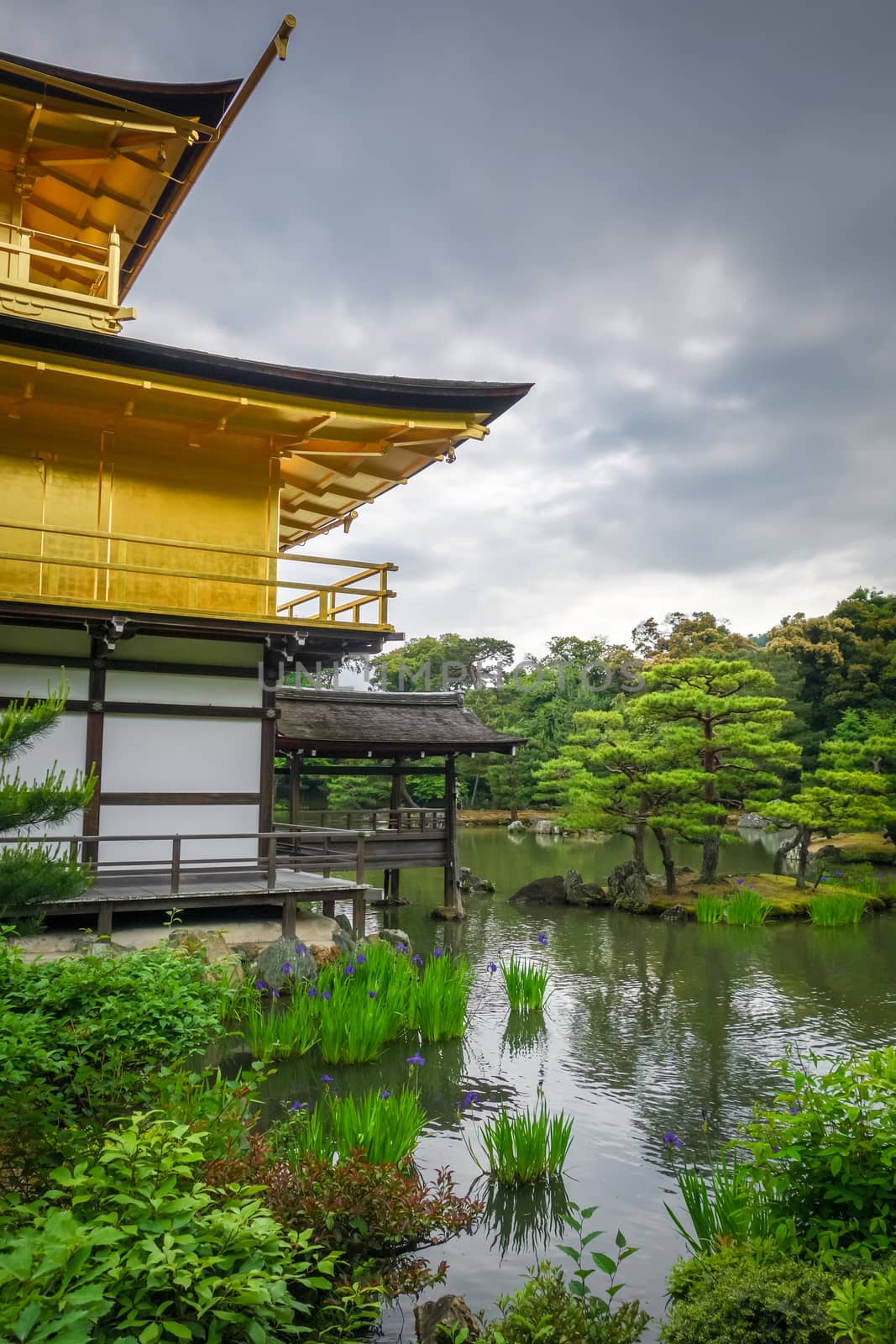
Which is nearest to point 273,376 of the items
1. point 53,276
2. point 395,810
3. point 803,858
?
point 53,276

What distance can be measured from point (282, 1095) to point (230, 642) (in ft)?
19.5

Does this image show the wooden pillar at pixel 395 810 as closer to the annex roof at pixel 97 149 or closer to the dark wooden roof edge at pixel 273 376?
the dark wooden roof edge at pixel 273 376

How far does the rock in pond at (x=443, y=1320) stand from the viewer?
3.60 meters

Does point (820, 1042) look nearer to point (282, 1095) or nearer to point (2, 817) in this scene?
point (282, 1095)

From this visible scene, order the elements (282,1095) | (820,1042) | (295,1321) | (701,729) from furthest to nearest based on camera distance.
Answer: (701,729) → (820,1042) → (282,1095) → (295,1321)

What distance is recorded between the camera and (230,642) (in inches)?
455

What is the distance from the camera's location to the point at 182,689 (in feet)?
36.9

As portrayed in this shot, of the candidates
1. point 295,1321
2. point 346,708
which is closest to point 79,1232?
point 295,1321

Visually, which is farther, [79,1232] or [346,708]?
[346,708]

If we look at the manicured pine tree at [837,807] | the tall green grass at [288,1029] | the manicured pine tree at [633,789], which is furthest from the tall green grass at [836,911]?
the tall green grass at [288,1029]

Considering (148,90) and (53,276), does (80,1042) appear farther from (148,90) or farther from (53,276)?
(53,276)

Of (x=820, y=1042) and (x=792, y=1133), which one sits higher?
(x=792, y=1133)

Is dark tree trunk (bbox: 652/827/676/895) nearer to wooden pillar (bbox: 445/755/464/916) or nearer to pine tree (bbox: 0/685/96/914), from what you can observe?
wooden pillar (bbox: 445/755/464/916)

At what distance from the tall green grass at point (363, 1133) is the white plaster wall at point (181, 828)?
5.44 metres
